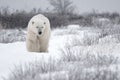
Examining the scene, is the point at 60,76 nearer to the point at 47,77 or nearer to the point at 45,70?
the point at 47,77

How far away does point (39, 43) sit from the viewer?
7.23 metres

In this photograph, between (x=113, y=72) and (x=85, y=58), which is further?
(x=85, y=58)

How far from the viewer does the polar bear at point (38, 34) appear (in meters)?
6.93

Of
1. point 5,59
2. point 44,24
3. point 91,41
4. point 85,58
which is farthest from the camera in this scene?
point 91,41

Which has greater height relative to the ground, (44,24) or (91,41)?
(44,24)

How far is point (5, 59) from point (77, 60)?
1.29 meters

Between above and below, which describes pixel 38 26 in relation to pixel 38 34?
above

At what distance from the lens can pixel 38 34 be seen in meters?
6.92

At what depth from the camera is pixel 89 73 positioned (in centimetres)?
353

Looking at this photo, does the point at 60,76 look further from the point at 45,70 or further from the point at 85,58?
the point at 85,58

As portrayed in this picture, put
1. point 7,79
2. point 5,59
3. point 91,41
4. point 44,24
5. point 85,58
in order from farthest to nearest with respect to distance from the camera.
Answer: point 91,41 → point 44,24 → point 5,59 → point 85,58 → point 7,79

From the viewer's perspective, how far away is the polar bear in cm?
693

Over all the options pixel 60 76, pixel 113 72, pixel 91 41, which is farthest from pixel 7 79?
pixel 91 41

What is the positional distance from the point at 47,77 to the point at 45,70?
0.45 m
